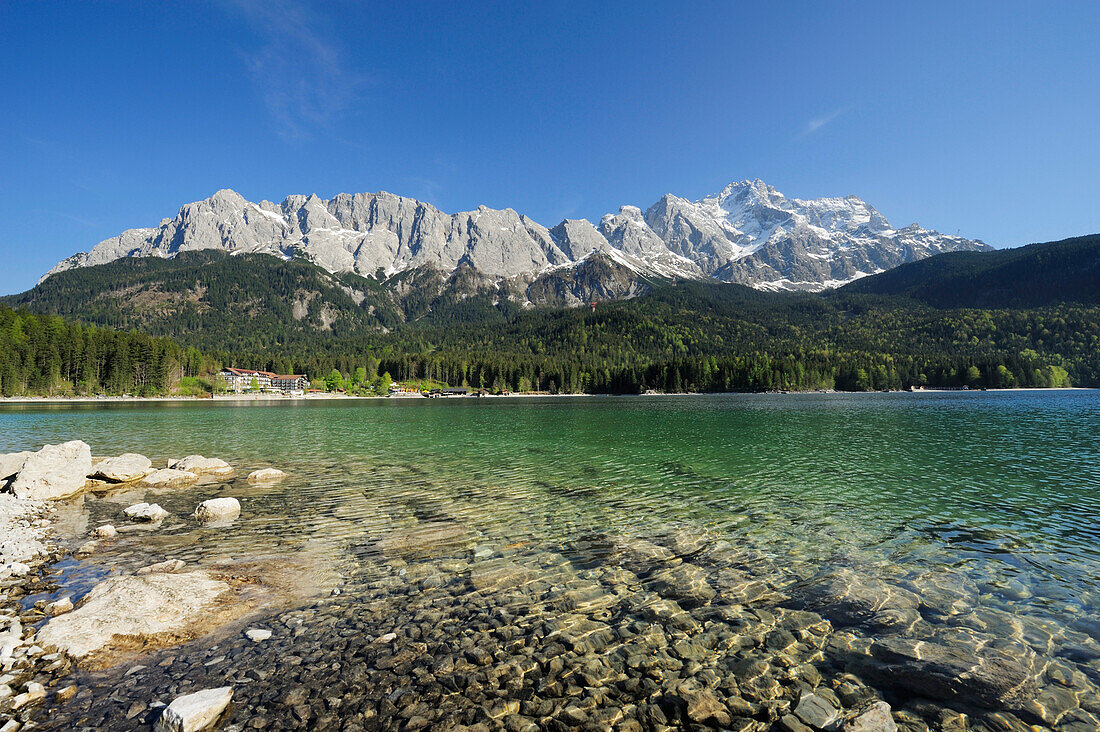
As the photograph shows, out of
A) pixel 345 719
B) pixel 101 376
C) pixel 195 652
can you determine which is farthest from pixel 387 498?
pixel 101 376

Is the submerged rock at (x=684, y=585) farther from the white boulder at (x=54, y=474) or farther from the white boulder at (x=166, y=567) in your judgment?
the white boulder at (x=54, y=474)

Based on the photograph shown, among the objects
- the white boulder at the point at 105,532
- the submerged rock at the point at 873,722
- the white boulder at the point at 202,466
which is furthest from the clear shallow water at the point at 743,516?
the submerged rock at the point at 873,722

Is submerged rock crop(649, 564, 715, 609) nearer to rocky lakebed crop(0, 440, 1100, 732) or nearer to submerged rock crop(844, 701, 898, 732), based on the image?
rocky lakebed crop(0, 440, 1100, 732)

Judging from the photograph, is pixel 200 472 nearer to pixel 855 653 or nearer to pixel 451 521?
pixel 451 521

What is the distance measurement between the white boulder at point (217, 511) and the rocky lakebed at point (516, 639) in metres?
2.56

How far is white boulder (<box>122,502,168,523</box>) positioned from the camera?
18836 millimetres

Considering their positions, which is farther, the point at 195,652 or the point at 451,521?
the point at 451,521

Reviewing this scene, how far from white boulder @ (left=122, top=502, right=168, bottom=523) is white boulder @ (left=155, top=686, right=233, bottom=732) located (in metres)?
16.0

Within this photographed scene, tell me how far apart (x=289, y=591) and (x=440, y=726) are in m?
7.31

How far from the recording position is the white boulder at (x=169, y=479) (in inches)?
1021

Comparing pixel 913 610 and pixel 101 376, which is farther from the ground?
pixel 101 376

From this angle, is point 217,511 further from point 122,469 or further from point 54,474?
point 122,469

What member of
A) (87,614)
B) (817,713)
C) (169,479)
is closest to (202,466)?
(169,479)

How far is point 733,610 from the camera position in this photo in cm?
1053
